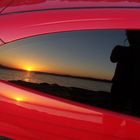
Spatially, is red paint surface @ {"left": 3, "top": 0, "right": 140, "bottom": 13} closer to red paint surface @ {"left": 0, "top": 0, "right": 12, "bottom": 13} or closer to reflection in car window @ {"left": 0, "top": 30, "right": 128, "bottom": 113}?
red paint surface @ {"left": 0, "top": 0, "right": 12, "bottom": 13}

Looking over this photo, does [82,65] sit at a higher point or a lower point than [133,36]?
lower

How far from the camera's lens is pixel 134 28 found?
10.7 ft

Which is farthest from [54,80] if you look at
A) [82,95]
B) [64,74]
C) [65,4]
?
[65,4]

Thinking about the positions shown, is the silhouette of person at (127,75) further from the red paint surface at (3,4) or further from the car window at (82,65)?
the red paint surface at (3,4)

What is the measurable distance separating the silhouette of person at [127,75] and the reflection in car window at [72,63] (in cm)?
3

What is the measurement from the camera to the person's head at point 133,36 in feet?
10.8

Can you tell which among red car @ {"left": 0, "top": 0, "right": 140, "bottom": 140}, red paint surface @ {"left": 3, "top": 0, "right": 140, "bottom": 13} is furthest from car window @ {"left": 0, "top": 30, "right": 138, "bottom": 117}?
red paint surface @ {"left": 3, "top": 0, "right": 140, "bottom": 13}

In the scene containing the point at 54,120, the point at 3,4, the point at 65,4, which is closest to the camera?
the point at 54,120

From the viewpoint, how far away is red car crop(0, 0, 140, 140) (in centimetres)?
326

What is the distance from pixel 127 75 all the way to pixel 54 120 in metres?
0.52

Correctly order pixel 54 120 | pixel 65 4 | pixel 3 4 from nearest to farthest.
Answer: pixel 54 120
pixel 65 4
pixel 3 4

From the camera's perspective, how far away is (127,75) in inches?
131

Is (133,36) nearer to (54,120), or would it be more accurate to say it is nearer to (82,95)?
(82,95)

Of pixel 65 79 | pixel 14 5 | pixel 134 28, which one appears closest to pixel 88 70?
pixel 65 79
